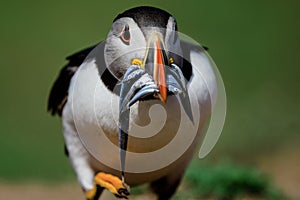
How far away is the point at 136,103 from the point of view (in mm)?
3766

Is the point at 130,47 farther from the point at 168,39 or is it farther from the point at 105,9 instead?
the point at 105,9

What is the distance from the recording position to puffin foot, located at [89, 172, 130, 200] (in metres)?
4.15

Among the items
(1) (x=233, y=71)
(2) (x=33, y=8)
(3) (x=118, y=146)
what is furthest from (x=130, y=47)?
(2) (x=33, y=8)

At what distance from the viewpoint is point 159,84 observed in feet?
11.3

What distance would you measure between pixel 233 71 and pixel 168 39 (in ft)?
18.2

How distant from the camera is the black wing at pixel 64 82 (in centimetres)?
476

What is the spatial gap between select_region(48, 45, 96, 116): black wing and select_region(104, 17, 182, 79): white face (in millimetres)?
694

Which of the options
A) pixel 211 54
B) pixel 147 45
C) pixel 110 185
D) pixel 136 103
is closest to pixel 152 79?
pixel 147 45

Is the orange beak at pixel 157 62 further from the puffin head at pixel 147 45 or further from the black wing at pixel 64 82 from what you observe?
the black wing at pixel 64 82

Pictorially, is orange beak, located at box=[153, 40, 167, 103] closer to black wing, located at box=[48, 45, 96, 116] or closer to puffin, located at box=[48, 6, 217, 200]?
puffin, located at box=[48, 6, 217, 200]

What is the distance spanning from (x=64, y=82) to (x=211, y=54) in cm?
440

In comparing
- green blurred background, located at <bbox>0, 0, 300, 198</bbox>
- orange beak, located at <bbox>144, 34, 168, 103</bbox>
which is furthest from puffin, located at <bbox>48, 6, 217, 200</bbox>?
green blurred background, located at <bbox>0, 0, 300, 198</bbox>

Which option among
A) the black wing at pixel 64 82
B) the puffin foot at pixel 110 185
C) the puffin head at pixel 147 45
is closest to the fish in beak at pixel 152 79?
the puffin head at pixel 147 45

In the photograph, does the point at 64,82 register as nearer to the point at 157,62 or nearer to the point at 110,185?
the point at 110,185
